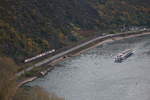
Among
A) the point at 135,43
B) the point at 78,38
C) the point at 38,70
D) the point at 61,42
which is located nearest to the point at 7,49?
the point at 38,70

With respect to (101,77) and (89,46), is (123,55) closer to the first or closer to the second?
(89,46)

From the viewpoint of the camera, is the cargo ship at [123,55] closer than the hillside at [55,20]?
Yes

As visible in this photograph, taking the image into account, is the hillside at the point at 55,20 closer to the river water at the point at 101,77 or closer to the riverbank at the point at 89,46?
the riverbank at the point at 89,46

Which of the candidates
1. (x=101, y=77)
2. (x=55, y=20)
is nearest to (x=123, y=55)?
(x=101, y=77)

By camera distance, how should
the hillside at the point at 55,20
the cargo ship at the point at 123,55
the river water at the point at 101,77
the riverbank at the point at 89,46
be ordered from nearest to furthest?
the river water at the point at 101,77 → the riverbank at the point at 89,46 → the cargo ship at the point at 123,55 → the hillside at the point at 55,20

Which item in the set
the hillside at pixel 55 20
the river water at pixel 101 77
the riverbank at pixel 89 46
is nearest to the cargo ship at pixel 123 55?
the river water at pixel 101 77

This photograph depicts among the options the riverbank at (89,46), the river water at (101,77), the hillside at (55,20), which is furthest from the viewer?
the hillside at (55,20)
